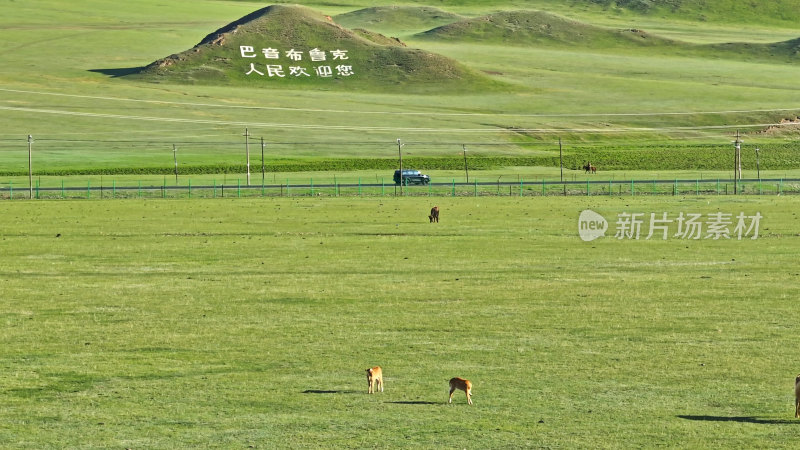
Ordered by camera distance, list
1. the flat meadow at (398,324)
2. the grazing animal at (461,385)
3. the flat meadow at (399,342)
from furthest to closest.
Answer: the grazing animal at (461,385), the flat meadow at (398,324), the flat meadow at (399,342)

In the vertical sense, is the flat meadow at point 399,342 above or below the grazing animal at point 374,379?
below

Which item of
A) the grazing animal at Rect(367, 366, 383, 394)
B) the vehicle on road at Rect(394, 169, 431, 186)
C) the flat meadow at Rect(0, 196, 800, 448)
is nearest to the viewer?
the flat meadow at Rect(0, 196, 800, 448)

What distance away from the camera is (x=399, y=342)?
23.3 m

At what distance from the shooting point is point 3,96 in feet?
621

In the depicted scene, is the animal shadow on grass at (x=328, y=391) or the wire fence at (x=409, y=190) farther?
the wire fence at (x=409, y=190)

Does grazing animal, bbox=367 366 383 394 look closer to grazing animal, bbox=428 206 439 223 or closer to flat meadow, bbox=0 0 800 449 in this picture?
flat meadow, bbox=0 0 800 449

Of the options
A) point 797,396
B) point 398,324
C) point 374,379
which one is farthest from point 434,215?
point 797,396

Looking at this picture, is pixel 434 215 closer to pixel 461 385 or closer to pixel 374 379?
pixel 374 379

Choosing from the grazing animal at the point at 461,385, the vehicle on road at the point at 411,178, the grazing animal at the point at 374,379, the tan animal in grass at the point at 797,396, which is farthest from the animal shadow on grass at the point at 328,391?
the vehicle on road at the point at 411,178

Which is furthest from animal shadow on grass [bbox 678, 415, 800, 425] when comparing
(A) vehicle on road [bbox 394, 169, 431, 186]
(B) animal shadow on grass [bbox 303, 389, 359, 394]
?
(A) vehicle on road [bbox 394, 169, 431, 186]

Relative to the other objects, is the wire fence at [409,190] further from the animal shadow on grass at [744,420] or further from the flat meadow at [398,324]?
the animal shadow on grass at [744,420]

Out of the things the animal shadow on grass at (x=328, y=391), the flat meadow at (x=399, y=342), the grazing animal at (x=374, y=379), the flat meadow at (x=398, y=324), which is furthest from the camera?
the animal shadow on grass at (x=328, y=391)

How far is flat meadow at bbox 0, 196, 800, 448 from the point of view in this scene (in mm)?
16719

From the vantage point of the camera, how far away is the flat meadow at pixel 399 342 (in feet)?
54.9
